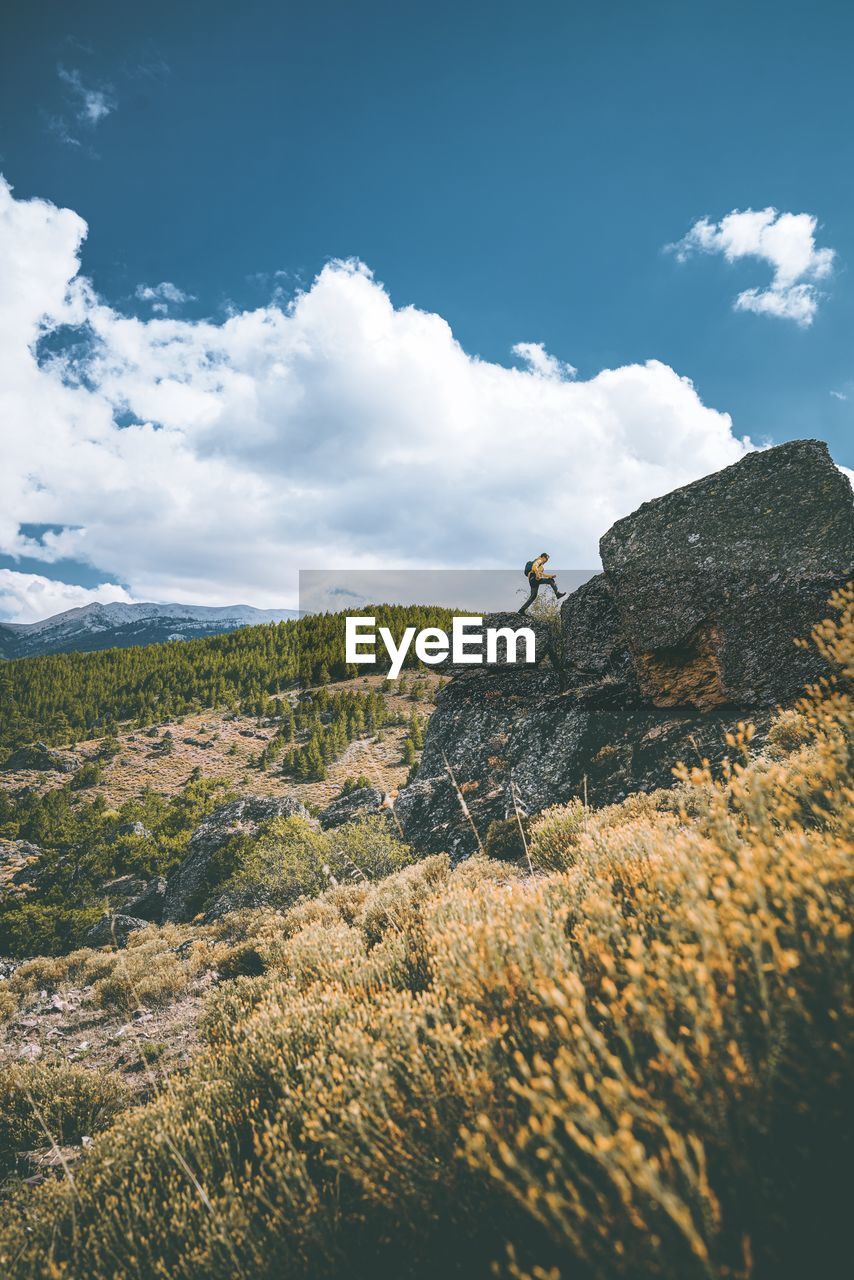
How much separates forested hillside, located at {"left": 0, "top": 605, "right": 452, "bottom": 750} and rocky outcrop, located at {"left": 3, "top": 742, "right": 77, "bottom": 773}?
11.4 feet

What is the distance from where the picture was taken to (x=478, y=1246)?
2.21m

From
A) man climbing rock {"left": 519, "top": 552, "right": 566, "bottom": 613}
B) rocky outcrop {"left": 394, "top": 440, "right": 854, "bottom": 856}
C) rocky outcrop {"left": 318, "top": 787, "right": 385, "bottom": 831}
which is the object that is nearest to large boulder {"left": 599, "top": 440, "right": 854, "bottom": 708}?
rocky outcrop {"left": 394, "top": 440, "right": 854, "bottom": 856}

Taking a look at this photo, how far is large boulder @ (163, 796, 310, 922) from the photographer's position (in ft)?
53.9

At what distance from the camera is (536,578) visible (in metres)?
12.7

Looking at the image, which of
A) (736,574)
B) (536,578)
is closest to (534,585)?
(536,578)

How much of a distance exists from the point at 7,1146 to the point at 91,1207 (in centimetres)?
344

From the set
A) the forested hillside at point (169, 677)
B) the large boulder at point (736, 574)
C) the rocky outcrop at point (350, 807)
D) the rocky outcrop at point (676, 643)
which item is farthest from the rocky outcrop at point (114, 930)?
the forested hillside at point (169, 677)

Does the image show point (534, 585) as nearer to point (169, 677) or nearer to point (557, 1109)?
point (557, 1109)

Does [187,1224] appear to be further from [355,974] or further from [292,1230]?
[355,974]

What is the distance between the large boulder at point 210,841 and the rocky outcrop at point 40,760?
103ft

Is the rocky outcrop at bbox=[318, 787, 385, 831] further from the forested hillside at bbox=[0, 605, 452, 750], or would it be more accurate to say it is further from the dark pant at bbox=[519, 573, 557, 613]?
the forested hillside at bbox=[0, 605, 452, 750]

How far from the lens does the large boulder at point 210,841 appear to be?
1643 cm

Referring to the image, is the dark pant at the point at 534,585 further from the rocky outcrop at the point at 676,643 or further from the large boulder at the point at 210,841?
the large boulder at the point at 210,841

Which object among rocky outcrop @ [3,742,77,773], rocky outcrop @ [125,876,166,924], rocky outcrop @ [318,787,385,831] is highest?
rocky outcrop @ [318,787,385,831]
